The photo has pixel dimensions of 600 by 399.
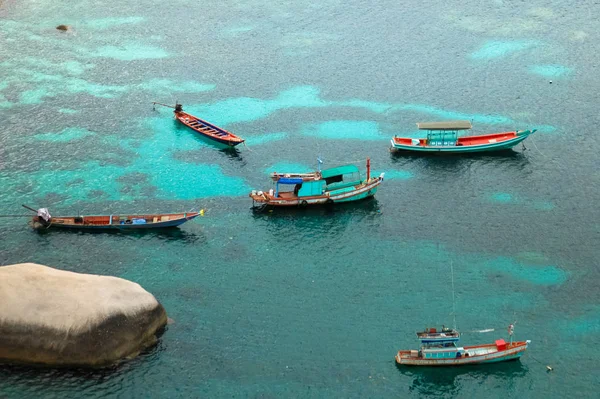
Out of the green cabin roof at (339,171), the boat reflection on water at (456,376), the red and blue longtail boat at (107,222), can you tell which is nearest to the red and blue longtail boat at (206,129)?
the green cabin roof at (339,171)

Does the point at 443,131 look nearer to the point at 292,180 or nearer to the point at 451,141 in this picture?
the point at 451,141

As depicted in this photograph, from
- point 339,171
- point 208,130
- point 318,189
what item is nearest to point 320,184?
point 318,189

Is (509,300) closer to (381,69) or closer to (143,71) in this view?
(381,69)

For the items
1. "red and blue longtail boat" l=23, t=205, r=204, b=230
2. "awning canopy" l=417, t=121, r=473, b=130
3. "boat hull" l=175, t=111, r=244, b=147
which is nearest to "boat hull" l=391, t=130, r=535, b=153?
"awning canopy" l=417, t=121, r=473, b=130

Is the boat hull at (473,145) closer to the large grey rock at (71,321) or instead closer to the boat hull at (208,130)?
the boat hull at (208,130)

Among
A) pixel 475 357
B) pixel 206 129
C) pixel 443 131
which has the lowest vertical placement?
pixel 475 357

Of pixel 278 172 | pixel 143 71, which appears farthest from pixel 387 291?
pixel 143 71
